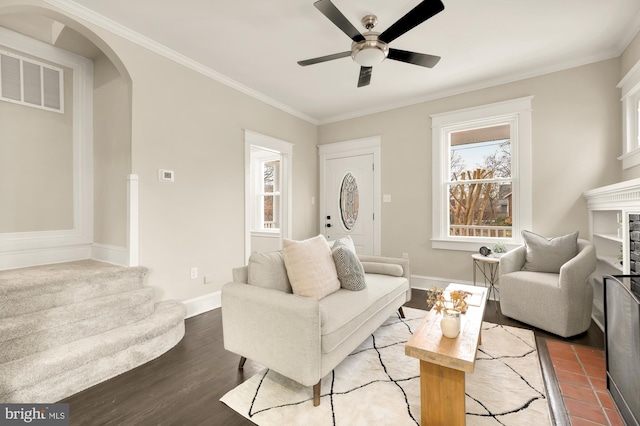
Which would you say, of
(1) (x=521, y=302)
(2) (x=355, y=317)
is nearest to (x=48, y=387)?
(2) (x=355, y=317)

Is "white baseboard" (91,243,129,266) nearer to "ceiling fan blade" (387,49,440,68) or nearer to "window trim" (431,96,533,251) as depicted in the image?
"ceiling fan blade" (387,49,440,68)

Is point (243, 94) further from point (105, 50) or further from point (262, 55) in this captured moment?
point (105, 50)

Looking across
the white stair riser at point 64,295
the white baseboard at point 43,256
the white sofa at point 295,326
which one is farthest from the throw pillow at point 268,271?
the white baseboard at point 43,256

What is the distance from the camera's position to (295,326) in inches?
65.2

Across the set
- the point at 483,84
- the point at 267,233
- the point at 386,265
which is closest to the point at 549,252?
the point at 386,265

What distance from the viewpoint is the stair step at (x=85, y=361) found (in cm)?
168

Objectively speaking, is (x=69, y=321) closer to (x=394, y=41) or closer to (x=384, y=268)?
(x=384, y=268)

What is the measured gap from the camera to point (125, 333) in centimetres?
219

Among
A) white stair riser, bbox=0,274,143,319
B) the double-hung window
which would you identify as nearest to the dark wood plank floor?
white stair riser, bbox=0,274,143,319

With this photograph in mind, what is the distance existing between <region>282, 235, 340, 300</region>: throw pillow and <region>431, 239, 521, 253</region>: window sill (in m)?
2.25

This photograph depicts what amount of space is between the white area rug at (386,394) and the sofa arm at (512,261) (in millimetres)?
859

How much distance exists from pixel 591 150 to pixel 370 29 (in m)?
2.81

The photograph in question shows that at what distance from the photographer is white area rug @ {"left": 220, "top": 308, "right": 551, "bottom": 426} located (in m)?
1.57

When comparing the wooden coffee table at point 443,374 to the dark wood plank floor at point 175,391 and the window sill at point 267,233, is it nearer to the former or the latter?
the dark wood plank floor at point 175,391
